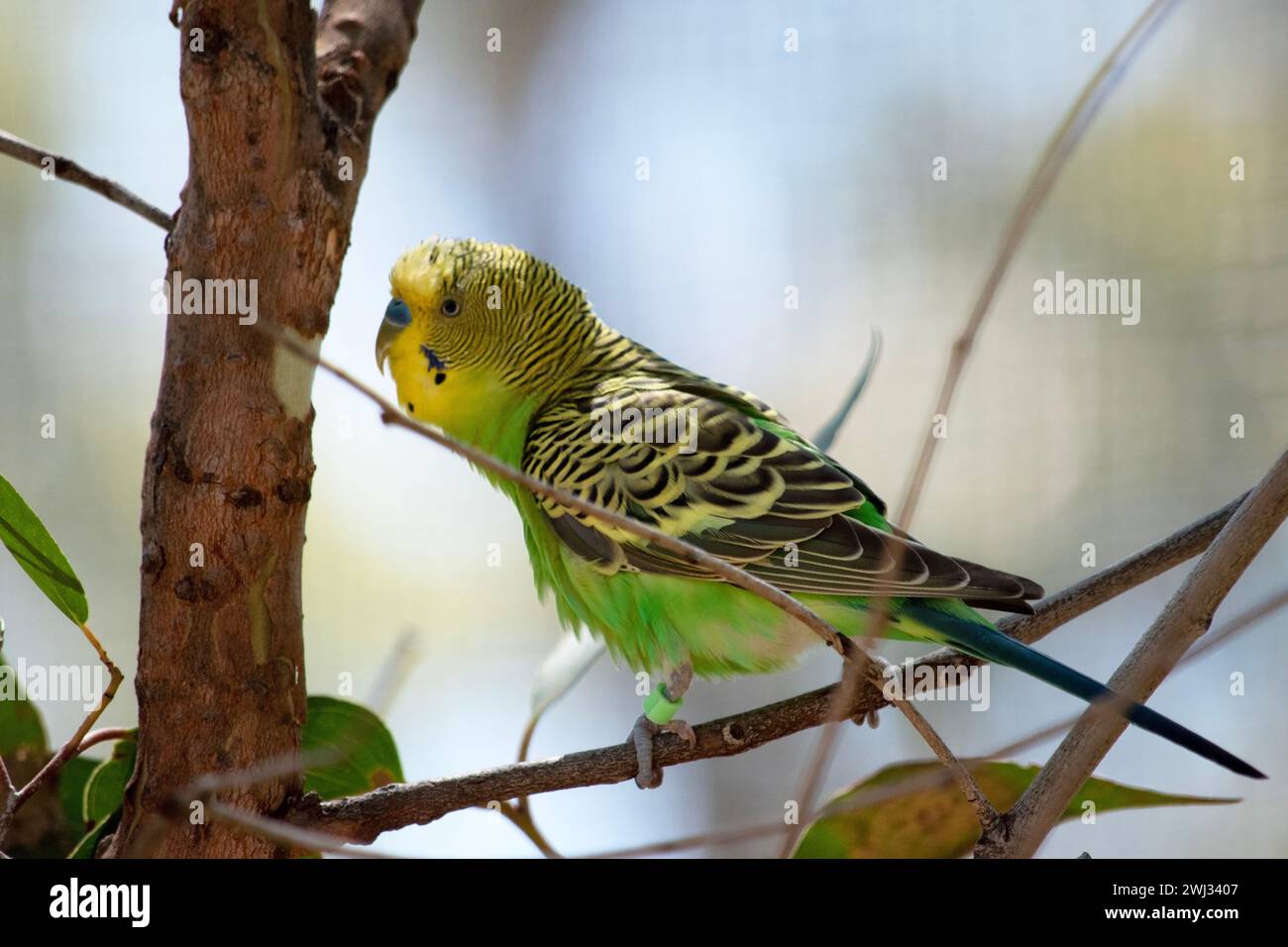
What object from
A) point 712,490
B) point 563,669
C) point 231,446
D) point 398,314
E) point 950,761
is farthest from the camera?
point 398,314

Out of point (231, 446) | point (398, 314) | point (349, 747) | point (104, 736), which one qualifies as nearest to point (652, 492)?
point (398, 314)

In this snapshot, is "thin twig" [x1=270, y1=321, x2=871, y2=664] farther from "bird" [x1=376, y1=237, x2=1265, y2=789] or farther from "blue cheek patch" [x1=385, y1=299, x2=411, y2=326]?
"blue cheek patch" [x1=385, y1=299, x2=411, y2=326]

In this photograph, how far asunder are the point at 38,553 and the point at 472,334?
4.14ft

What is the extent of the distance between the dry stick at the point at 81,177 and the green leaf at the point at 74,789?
Answer: 101 cm

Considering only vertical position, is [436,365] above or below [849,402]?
above

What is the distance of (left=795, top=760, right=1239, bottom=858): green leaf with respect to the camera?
206 cm

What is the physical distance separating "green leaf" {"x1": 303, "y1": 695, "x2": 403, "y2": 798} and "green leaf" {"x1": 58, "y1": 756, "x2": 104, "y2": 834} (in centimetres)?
39

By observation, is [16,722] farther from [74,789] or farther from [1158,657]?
[1158,657]

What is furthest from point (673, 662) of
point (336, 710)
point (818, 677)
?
point (818, 677)

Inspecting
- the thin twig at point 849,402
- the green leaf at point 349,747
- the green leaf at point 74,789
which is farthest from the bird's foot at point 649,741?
the green leaf at point 74,789

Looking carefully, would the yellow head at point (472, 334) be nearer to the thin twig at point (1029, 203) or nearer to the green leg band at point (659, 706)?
the green leg band at point (659, 706)

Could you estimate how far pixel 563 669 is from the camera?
8.19 ft
